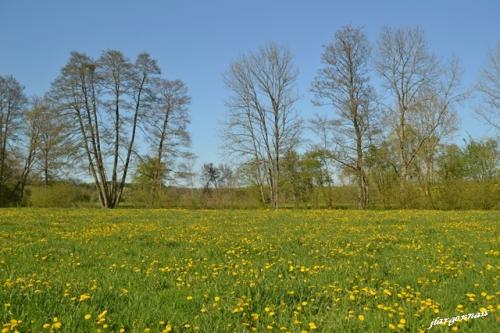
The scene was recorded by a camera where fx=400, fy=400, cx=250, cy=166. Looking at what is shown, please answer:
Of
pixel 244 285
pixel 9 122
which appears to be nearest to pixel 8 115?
pixel 9 122

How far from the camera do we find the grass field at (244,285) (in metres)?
3.65

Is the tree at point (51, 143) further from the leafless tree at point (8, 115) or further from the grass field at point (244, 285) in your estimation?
the grass field at point (244, 285)

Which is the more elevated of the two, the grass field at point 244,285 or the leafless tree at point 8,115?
the leafless tree at point 8,115

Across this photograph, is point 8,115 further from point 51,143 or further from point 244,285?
point 244,285

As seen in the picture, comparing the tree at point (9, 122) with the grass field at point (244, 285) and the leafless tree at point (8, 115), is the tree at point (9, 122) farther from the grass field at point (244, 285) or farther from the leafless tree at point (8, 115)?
the grass field at point (244, 285)

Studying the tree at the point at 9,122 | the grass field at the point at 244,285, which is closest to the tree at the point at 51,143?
the tree at the point at 9,122

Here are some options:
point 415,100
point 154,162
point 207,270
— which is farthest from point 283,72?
point 207,270

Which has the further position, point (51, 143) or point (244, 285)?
point (51, 143)

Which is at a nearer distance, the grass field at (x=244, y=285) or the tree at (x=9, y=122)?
the grass field at (x=244, y=285)

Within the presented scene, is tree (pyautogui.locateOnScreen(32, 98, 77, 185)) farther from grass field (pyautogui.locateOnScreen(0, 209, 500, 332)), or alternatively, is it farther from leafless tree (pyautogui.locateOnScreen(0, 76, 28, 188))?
grass field (pyautogui.locateOnScreen(0, 209, 500, 332))

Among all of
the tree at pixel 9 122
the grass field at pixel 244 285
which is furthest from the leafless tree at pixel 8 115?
the grass field at pixel 244 285

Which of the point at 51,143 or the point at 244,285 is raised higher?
the point at 51,143

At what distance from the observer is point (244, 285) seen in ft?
16.1

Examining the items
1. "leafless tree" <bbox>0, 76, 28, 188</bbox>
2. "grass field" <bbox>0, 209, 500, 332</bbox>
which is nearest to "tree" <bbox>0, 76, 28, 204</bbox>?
"leafless tree" <bbox>0, 76, 28, 188</bbox>
